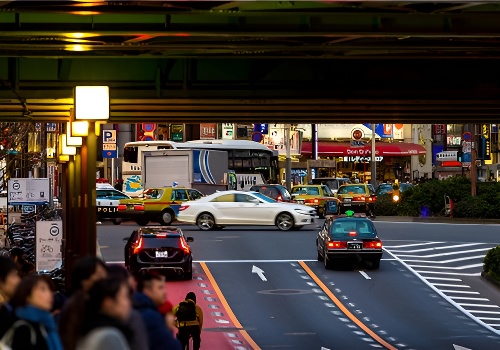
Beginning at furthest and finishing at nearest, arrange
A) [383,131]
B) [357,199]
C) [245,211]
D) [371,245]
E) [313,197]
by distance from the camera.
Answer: [383,131] → [357,199] → [313,197] → [245,211] → [371,245]

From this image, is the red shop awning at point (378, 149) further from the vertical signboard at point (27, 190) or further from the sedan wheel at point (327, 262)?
the vertical signboard at point (27, 190)

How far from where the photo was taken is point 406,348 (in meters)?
26.0

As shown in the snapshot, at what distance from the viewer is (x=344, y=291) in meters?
34.2

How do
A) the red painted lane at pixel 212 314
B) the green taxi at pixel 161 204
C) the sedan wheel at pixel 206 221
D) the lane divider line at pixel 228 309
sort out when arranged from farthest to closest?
the green taxi at pixel 161 204, the sedan wheel at pixel 206 221, the lane divider line at pixel 228 309, the red painted lane at pixel 212 314

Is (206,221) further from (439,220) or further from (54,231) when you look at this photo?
(54,231)

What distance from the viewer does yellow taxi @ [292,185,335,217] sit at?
58.7 meters

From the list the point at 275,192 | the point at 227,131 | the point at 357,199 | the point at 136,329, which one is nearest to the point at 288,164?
the point at 227,131

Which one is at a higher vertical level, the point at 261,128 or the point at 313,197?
the point at 261,128

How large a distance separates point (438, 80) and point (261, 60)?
336cm

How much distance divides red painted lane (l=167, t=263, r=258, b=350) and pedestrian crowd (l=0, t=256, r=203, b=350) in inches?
657

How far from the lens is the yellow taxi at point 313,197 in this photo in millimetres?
58688

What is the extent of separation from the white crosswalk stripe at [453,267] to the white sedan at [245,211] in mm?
4730

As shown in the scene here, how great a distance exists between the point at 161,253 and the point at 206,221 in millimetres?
13778

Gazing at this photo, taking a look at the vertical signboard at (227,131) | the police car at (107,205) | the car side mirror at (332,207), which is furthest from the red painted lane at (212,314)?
the vertical signboard at (227,131)
